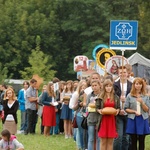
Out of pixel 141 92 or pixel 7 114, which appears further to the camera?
pixel 7 114

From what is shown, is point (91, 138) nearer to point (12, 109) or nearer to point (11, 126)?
point (11, 126)

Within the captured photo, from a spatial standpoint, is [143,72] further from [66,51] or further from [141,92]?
[66,51]

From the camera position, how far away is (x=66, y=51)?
70.9 meters

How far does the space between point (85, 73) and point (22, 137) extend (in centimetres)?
646

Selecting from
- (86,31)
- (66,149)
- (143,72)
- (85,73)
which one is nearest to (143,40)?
(86,31)

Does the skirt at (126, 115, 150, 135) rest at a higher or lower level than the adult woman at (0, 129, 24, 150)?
higher

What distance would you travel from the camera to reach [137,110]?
605 inches

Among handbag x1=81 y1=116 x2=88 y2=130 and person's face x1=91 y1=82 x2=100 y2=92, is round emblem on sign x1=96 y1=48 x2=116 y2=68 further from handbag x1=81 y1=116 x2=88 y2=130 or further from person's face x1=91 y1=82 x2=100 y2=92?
person's face x1=91 y1=82 x2=100 y2=92

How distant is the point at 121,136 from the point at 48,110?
782 cm

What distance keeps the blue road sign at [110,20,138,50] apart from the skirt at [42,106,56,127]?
6.54 metres

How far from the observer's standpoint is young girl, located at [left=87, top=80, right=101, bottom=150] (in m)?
15.5

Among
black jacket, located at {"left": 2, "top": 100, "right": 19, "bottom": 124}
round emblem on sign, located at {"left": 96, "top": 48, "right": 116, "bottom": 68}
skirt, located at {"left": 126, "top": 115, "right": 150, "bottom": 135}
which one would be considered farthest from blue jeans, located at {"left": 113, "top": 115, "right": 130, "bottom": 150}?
round emblem on sign, located at {"left": 96, "top": 48, "right": 116, "bottom": 68}

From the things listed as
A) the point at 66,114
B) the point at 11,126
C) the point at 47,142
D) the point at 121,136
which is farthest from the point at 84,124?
the point at 66,114

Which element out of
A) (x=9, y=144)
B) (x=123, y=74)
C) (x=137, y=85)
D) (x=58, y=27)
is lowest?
(x=9, y=144)
